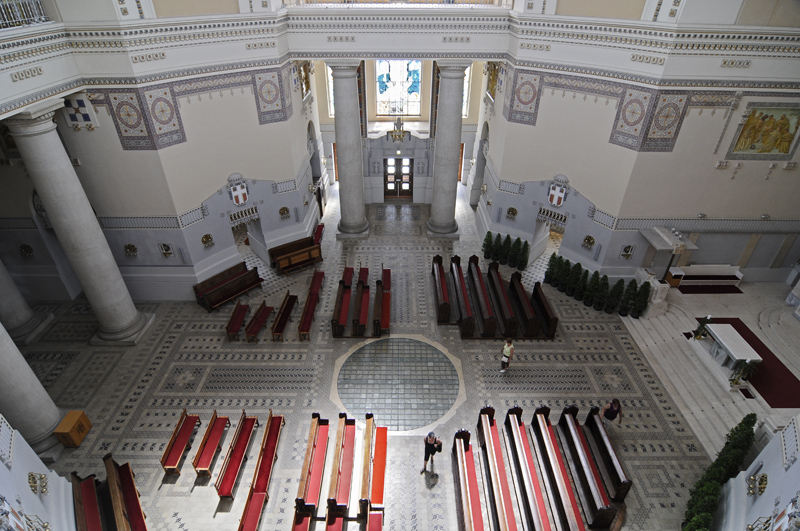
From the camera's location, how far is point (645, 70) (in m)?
12.0

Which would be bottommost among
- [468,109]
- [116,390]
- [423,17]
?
[116,390]

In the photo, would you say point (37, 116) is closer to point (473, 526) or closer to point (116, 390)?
point (116, 390)

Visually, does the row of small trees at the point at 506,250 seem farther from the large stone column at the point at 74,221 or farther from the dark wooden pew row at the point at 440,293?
the large stone column at the point at 74,221

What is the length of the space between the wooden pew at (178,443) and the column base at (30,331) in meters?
6.28

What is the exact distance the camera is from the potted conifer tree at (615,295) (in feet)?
46.2

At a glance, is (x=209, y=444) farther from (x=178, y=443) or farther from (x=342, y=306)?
(x=342, y=306)

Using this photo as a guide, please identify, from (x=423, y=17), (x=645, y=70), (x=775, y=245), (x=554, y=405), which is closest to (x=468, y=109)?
(x=423, y=17)

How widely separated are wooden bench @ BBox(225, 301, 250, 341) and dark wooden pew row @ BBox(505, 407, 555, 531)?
801 centimetres

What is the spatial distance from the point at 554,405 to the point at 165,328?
11.5 m

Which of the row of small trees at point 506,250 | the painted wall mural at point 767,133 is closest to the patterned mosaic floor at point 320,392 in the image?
the row of small trees at point 506,250

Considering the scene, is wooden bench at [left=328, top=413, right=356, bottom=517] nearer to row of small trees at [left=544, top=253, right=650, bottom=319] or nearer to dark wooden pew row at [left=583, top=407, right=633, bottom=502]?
dark wooden pew row at [left=583, top=407, right=633, bottom=502]

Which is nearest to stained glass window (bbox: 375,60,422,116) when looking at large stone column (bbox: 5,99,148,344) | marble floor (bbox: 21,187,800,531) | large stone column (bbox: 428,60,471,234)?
large stone column (bbox: 428,60,471,234)

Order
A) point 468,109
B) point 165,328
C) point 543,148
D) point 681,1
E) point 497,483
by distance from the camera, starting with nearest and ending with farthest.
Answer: point 497,483, point 681,1, point 165,328, point 543,148, point 468,109

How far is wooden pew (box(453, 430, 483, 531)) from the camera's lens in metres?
8.66
